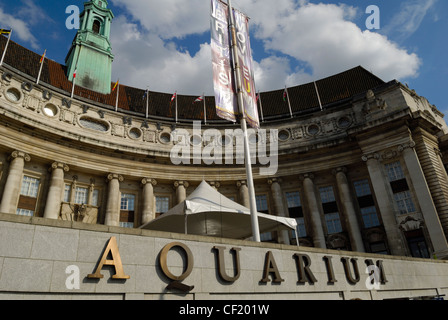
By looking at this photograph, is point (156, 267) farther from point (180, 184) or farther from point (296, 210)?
point (296, 210)

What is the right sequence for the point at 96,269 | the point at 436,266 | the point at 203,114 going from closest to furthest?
the point at 96,269, the point at 436,266, the point at 203,114

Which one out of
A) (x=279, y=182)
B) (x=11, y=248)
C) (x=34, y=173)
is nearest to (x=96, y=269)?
(x=11, y=248)

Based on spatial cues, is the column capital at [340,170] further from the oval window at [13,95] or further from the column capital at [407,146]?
the oval window at [13,95]

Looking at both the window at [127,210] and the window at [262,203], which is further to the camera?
the window at [262,203]

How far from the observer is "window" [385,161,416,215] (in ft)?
105

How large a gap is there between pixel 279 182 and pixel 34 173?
85.6 feet

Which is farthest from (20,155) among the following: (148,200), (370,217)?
(370,217)

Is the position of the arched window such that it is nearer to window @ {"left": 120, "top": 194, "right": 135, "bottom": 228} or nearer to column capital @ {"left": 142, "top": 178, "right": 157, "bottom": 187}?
column capital @ {"left": 142, "top": 178, "right": 157, "bottom": 187}

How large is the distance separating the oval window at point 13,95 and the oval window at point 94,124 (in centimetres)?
608

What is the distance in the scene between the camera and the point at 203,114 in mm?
44844

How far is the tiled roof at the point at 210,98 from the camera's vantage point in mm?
39625

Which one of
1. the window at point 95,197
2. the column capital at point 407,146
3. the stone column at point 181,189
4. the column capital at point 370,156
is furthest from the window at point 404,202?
the window at point 95,197

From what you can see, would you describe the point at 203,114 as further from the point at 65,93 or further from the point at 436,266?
the point at 436,266

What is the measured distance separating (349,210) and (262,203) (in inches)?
387
